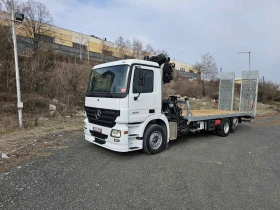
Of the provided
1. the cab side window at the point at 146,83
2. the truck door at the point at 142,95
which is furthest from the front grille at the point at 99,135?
the cab side window at the point at 146,83

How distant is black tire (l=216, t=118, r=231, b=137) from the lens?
7247 mm

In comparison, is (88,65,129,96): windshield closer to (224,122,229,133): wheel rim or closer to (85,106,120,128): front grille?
(85,106,120,128): front grille

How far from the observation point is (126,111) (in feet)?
13.9

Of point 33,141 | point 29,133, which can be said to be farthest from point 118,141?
point 29,133

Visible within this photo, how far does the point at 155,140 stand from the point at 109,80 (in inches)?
80.7

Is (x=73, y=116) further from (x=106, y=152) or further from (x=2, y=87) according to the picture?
(x=106, y=152)

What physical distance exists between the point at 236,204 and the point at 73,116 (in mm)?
9457

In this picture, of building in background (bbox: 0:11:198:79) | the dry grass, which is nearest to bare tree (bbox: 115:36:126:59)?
building in background (bbox: 0:11:198:79)

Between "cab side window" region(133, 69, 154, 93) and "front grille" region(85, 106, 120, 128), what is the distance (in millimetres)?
757

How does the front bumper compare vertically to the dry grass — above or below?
above

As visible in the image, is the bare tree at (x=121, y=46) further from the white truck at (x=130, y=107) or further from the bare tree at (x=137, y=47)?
→ the white truck at (x=130, y=107)

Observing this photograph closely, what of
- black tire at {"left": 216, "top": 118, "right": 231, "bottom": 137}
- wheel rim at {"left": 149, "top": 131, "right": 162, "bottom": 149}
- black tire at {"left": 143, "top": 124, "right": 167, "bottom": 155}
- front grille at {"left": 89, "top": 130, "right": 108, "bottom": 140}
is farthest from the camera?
black tire at {"left": 216, "top": 118, "right": 231, "bottom": 137}

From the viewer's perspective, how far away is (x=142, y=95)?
4.61 metres

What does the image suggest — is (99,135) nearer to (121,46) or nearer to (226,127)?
(226,127)
